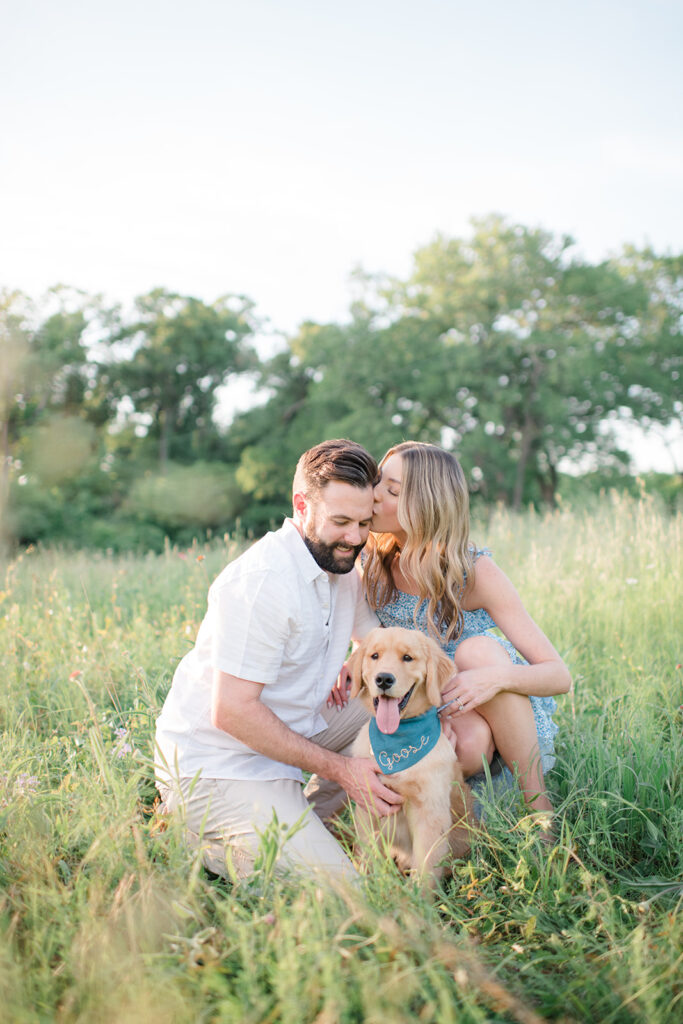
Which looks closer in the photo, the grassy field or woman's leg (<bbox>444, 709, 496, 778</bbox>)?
the grassy field

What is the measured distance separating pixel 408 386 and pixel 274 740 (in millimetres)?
22659

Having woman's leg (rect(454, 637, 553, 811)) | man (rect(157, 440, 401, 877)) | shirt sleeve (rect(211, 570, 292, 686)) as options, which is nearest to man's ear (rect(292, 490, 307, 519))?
man (rect(157, 440, 401, 877))

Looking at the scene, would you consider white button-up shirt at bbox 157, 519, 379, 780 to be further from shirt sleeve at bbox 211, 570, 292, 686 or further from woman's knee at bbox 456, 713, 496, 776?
woman's knee at bbox 456, 713, 496, 776

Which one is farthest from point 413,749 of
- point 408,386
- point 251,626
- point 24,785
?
point 408,386

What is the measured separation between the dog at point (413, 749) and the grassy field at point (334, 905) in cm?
15

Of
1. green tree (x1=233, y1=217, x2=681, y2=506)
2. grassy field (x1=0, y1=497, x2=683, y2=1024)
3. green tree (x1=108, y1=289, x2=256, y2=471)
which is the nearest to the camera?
grassy field (x1=0, y1=497, x2=683, y2=1024)

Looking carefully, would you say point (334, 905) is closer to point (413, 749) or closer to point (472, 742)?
point (413, 749)

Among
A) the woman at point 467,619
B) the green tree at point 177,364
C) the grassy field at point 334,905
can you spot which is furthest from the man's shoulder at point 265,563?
the green tree at point 177,364

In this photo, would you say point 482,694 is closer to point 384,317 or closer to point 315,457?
point 315,457

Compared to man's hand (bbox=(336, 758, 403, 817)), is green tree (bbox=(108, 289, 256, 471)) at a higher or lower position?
higher

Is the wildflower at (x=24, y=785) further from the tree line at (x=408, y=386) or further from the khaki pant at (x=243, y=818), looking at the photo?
the tree line at (x=408, y=386)

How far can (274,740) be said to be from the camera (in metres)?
2.58

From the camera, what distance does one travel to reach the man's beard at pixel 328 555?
2.80m

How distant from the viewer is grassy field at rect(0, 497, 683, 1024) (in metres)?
1.61
